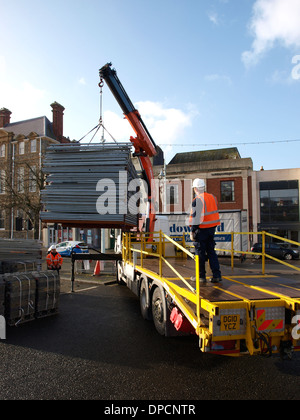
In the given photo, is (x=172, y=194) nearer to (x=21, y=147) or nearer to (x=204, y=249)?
(x=21, y=147)

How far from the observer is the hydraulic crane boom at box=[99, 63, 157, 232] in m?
8.49

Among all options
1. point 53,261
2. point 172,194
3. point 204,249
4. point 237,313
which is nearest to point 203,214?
point 204,249

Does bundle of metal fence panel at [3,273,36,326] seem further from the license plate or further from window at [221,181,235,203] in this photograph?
window at [221,181,235,203]

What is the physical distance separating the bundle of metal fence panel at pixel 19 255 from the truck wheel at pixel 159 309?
15.2 ft

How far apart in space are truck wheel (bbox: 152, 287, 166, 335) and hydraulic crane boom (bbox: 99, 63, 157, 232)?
3.95 m

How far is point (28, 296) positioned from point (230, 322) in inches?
187

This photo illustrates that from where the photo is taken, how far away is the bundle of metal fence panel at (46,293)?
6704 millimetres

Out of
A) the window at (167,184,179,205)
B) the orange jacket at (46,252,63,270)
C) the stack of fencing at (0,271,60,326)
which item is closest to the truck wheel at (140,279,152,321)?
the stack of fencing at (0,271,60,326)

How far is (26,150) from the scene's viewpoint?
34.1 meters

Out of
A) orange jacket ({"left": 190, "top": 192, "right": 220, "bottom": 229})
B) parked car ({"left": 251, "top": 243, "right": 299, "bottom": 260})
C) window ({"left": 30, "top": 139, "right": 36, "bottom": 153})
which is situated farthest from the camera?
window ({"left": 30, "top": 139, "right": 36, "bottom": 153})

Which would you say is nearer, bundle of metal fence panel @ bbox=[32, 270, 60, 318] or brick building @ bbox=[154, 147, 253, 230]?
bundle of metal fence panel @ bbox=[32, 270, 60, 318]

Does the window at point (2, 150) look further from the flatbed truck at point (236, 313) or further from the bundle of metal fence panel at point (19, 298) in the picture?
the flatbed truck at point (236, 313)
